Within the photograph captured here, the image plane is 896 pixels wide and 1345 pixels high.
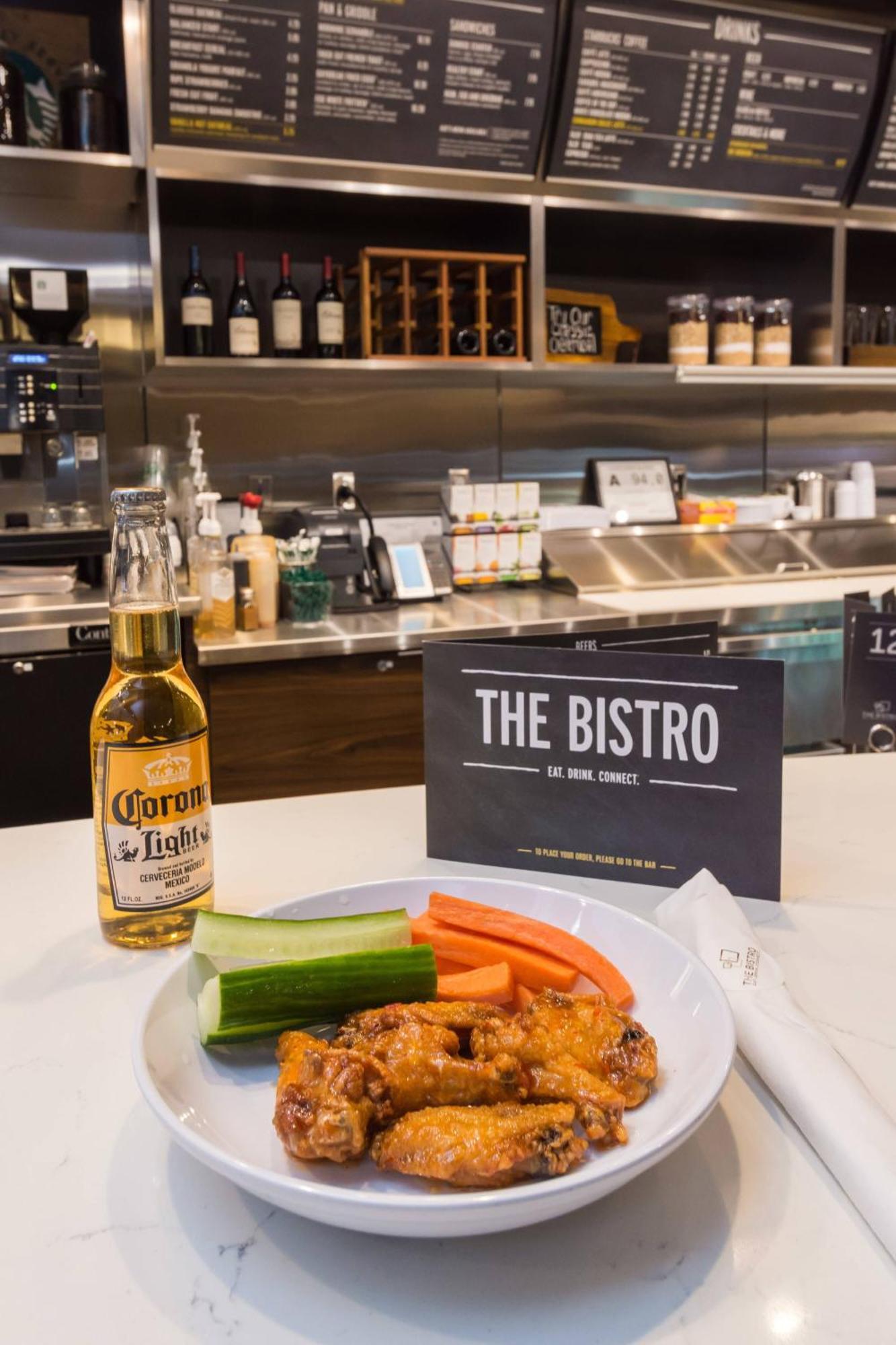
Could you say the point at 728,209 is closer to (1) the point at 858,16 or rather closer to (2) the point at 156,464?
(1) the point at 858,16

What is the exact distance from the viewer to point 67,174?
2.83 m

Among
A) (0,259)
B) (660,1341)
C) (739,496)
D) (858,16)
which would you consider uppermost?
(858,16)

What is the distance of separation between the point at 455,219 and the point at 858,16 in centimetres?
167

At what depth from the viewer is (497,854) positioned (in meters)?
1.13

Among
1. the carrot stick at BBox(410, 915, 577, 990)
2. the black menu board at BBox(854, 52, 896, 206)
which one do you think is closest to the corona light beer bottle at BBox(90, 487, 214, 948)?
the carrot stick at BBox(410, 915, 577, 990)

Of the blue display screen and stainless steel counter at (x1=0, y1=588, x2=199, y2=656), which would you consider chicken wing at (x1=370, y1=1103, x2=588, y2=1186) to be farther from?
the blue display screen

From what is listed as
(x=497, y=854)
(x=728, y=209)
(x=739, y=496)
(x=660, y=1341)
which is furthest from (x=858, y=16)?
(x=660, y=1341)

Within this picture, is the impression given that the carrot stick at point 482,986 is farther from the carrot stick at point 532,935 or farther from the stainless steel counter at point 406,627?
the stainless steel counter at point 406,627

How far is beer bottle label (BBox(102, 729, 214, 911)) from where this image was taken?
2.86ft

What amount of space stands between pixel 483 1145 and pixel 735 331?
11.2 feet

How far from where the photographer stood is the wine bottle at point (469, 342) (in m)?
3.19

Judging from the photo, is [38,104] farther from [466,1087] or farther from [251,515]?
[466,1087]

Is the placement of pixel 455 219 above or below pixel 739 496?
above

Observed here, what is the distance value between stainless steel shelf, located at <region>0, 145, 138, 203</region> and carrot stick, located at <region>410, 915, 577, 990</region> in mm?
2535
